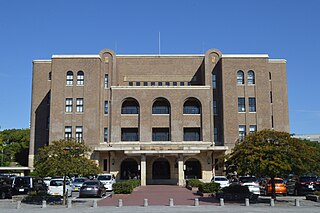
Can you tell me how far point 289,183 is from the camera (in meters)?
34.5

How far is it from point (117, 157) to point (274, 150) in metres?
30.2

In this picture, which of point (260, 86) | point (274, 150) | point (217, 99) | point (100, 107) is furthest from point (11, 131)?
point (274, 150)

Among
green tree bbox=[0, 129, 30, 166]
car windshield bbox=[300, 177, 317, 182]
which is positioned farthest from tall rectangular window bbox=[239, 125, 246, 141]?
green tree bbox=[0, 129, 30, 166]

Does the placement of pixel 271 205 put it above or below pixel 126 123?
below

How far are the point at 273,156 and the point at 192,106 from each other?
100 ft

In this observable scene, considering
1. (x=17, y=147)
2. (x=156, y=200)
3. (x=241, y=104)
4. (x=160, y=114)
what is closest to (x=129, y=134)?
(x=160, y=114)

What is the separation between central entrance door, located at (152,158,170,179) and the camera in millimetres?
53250

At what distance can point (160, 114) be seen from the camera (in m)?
54.2

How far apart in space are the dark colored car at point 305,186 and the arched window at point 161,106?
80.2 ft

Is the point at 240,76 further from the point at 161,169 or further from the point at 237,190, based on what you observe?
the point at 237,190

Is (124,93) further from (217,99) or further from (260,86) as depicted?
(260,86)

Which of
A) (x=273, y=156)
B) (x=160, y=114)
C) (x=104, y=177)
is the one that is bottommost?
(x=104, y=177)

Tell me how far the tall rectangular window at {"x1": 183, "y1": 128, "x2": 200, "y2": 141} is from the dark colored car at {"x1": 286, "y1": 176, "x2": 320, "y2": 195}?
21814mm

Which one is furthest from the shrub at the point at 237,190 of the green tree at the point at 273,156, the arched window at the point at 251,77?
the arched window at the point at 251,77
